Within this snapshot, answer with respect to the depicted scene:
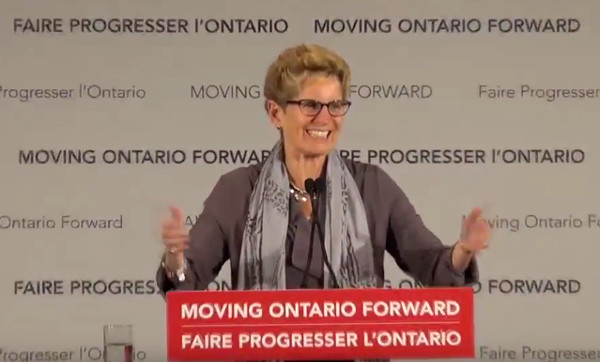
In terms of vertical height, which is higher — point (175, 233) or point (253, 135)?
point (253, 135)

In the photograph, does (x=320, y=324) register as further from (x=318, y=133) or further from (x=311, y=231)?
(x=318, y=133)

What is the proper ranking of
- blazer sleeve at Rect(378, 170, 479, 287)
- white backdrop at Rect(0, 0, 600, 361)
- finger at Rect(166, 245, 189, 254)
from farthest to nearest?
white backdrop at Rect(0, 0, 600, 361) → blazer sleeve at Rect(378, 170, 479, 287) → finger at Rect(166, 245, 189, 254)

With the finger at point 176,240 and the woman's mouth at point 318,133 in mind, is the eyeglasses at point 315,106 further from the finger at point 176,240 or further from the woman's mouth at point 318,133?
the finger at point 176,240

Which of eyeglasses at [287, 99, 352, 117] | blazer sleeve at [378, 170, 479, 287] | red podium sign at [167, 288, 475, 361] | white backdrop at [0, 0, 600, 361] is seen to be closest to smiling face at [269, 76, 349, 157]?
eyeglasses at [287, 99, 352, 117]

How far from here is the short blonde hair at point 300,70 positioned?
2.91 metres

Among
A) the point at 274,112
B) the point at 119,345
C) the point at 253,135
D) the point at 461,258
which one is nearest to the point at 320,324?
the point at 461,258

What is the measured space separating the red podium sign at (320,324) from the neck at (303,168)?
0.46 metres

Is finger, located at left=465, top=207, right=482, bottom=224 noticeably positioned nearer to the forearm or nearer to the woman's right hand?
the forearm

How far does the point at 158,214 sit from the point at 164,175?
0.16 meters

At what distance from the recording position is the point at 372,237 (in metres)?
2.96

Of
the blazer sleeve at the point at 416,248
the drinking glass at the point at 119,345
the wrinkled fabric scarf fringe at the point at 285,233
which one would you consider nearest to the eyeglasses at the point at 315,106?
the wrinkled fabric scarf fringe at the point at 285,233

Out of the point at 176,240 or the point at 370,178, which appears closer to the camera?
the point at 176,240

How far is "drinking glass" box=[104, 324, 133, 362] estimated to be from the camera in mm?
2688

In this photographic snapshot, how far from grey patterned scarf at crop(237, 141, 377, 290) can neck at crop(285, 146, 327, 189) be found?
0.07 ft
